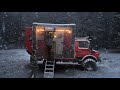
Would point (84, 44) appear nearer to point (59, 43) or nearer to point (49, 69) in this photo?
point (59, 43)

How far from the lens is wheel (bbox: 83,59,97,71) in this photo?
943 centimetres

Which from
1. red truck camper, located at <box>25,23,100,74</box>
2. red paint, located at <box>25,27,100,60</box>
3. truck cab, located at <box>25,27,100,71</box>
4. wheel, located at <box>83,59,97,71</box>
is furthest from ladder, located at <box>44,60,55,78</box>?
wheel, located at <box>83,59,97,71</box>

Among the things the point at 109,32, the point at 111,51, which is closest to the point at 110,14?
the point at 109,32

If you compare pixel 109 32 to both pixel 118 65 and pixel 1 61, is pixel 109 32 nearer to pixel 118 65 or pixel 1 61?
pixel 118 65

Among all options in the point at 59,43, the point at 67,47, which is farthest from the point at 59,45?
the point at 67,47

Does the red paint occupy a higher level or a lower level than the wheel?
higher

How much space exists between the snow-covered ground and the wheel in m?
0.17

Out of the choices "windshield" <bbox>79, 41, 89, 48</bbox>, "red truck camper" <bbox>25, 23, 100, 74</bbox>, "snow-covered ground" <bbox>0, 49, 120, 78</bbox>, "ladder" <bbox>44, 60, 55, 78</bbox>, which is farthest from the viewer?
"windshield" <bbox>79, 41, 89, 48</bbox>

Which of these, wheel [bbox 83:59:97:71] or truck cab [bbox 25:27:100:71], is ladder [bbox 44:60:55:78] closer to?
truck cab [bbox 25:27:100:71]

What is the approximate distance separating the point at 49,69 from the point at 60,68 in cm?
104

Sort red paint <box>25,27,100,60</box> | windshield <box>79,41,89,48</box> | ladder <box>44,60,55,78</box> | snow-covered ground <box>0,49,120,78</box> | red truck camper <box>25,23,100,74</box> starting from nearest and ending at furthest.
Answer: ladder <box>44,60,55,78</box>, snow-covered ground <box>0,49,120,78</box>, red truck camper <box>25,23,100,74</box>, red paint <box>25,27,100,60</box>, windshield <box>79,41,89,48</box>

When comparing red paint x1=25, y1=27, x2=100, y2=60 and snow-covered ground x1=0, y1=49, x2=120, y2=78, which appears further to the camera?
red paint x1=25, y1=27, x2=100, y2=60

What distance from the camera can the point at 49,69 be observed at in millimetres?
8969
